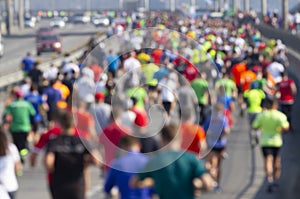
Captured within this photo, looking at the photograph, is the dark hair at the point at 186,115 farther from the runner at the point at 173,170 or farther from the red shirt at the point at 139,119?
the runner at the point at 173,170

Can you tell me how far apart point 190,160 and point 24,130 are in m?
9.00

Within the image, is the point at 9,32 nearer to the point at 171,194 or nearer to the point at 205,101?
the point at 205,101

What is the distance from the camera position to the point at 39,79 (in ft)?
85.4

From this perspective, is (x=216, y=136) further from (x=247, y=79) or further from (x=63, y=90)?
(x=247, y=79)

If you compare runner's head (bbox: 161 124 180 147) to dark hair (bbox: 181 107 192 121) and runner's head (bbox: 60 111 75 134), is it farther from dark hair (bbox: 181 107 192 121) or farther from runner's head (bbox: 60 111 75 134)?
dark hair (bbox: 181 107 192 121)

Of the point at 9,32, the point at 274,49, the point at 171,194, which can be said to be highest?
the point at 171,194

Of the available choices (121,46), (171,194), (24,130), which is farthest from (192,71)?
Answer: (171,194)

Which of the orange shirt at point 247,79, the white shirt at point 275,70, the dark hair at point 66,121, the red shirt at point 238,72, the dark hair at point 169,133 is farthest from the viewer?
the white shirt at point 275,70

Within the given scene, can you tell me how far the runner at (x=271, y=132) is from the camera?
634 inches

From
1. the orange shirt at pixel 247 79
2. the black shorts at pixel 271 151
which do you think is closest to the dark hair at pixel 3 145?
the black shorts at pixel 271 151

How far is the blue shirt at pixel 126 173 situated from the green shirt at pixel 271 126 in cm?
635

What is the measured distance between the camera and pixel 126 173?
32.7 feet

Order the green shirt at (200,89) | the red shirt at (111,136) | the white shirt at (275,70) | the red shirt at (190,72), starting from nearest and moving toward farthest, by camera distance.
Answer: the red shirt at (111,136) < the green shirt at (200,89) < the red shirt at (190,72) < the white shirt at (275,70)

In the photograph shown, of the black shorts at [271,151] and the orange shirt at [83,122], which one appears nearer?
the orange shirt at [83,122]
